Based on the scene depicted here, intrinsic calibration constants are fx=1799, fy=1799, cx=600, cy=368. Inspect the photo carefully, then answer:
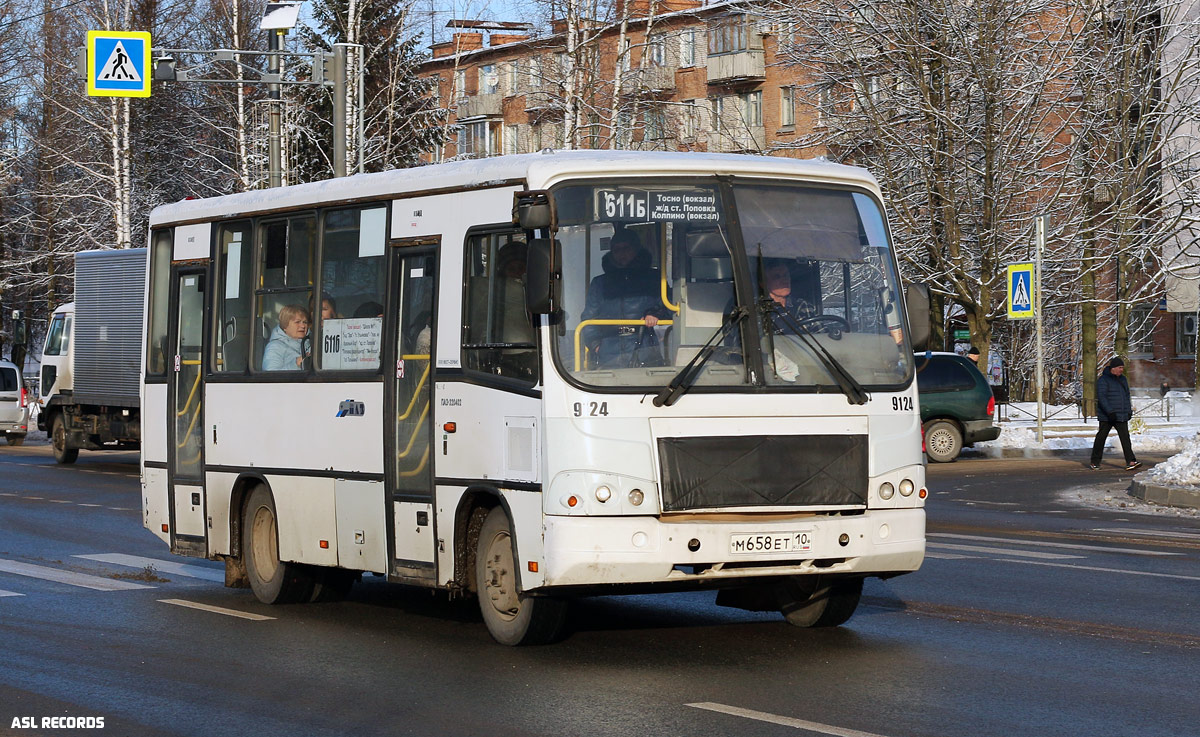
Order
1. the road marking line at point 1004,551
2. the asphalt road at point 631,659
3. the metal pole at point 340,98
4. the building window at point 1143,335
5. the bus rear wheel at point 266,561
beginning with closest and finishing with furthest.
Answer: the asphalt road at point 631,659 → the bus rear wheel at point 266,561 → the road marking line at point 1004,551 → the metal pole at point 340,98 → the building window at point 1143,335

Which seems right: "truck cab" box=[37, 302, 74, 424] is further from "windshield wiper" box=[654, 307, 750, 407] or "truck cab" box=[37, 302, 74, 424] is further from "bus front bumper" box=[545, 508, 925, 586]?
"bus front bumper" box=[545, 508, 925, 586]

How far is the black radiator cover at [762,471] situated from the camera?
368 inches

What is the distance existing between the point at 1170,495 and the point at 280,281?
13.0 m

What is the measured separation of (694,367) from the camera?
9492 millimetres

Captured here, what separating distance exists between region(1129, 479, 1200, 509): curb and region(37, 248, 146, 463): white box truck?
16.7 m

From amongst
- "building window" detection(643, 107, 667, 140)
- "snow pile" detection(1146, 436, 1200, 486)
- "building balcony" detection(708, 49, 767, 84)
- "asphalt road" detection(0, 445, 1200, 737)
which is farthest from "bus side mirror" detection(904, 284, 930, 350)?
"building balcony" detection(708, 49, 767, 84)

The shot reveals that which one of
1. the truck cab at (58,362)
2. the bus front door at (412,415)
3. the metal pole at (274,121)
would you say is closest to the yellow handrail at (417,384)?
the bus front door at (412,415)

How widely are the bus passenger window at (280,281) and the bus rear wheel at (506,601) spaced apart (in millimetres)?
2607

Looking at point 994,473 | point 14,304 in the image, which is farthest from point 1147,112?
point 14,304

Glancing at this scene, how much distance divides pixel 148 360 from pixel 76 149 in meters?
42.5

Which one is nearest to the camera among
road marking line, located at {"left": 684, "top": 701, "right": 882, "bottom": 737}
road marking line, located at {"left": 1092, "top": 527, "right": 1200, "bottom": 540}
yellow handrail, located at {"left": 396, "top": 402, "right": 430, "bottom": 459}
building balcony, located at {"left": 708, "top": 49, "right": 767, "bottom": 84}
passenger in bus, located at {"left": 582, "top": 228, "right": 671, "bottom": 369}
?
road marking line, located at {"left": 684, "top": 701, "right": 882, "bottom": 737}

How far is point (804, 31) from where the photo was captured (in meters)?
38.8

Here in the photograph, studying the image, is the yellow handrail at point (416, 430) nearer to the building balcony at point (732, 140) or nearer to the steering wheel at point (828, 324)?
the steering wheel at point (828, 324)

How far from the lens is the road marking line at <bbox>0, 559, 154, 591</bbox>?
13617mm
